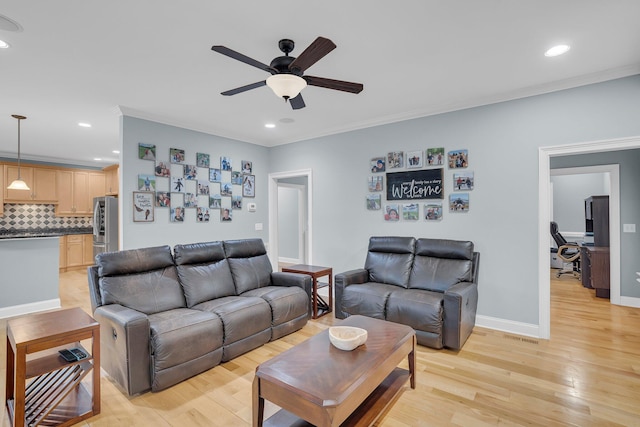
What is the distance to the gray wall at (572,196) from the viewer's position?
23.5 feet

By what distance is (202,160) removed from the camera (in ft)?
15.1

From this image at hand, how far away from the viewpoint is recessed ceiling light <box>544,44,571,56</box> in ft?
8.05

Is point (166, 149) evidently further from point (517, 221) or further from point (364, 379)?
point (517, 221)

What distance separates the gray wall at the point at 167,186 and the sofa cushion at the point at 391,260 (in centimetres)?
230

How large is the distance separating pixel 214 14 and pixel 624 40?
9.98 feet

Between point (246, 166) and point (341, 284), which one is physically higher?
point (246, 166)

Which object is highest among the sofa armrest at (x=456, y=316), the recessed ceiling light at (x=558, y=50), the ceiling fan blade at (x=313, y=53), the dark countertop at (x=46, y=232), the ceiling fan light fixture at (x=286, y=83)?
the recessed ceiling light at (x=558, y=50)

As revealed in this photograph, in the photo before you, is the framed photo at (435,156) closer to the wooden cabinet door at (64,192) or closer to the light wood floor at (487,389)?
the light wood floor at (487,389)

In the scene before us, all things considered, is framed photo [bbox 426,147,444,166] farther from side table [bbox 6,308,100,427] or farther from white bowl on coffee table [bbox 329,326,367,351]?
side table [bbox 6,308,100,427]

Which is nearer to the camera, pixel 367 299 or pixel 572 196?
pixel 367 299

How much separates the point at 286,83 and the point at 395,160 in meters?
2.43

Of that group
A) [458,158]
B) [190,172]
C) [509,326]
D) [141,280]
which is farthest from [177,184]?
[509,326]

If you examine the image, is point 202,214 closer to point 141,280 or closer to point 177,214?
point 177,214

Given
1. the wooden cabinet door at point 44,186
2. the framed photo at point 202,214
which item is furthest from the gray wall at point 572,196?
the wooden cabinet door at point 44,186
